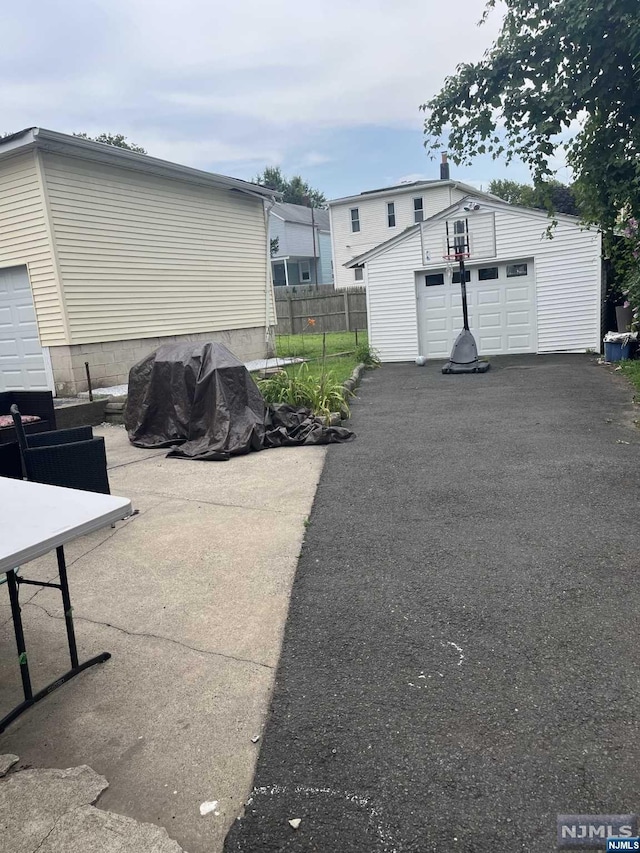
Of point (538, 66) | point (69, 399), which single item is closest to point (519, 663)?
point (538, 66)

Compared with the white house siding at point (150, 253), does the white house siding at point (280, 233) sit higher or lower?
higher

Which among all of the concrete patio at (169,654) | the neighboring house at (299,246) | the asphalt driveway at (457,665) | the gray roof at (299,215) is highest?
the gray roof at (299,215)

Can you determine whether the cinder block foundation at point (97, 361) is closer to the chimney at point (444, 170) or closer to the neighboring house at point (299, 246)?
the chimney at point (444, 170)

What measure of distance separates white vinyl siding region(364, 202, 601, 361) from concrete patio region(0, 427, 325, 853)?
1176 cm

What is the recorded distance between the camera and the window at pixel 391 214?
2997cm

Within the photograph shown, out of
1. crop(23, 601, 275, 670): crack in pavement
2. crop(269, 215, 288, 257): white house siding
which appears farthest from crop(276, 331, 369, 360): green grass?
crop(23, 601, 275, 670): crack in pavement

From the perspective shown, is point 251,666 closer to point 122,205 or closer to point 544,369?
point 122,205

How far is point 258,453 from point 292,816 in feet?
17.9

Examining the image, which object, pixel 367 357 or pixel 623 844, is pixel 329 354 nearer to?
pixel 367 357

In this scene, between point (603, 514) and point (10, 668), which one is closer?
point (10, 668)

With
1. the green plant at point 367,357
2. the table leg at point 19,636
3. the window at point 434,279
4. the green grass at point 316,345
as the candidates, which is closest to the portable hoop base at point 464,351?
the window at point 434,279

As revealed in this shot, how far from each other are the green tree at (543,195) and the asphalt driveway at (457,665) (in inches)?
170

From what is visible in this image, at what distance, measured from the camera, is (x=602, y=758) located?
2.16 m

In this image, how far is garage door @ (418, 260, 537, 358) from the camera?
50.6 ft
